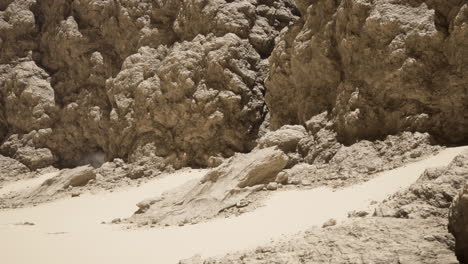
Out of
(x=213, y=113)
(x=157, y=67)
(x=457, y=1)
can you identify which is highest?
(x=457, y=1)

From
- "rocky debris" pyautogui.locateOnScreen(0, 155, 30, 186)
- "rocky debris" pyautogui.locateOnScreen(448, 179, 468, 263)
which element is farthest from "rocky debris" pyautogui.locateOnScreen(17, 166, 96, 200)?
"rocky debris" pyautogui.locateOnScreen(448, 179, 468, 263)

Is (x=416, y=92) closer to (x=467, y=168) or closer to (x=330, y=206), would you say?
(x=330, y=206)

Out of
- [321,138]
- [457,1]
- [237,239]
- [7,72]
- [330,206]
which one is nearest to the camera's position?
[237,239]

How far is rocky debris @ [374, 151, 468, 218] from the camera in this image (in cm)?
351

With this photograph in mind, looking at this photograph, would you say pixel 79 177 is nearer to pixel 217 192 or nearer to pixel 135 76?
pixel 135 76

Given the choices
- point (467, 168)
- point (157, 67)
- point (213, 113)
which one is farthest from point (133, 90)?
point (467, 168)

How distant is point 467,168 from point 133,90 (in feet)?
33.7

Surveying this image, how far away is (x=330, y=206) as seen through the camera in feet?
17.8

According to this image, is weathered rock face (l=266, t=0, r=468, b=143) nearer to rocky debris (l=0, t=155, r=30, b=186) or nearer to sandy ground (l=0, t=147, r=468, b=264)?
sandy ground (l=0, t=147, r=468, b=264)

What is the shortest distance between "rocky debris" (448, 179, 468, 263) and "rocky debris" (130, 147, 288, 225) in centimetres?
367

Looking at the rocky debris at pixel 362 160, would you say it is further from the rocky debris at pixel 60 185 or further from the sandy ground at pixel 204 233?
the rocky debris at pixel 60 185

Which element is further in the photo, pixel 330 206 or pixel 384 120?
pixel 384 120

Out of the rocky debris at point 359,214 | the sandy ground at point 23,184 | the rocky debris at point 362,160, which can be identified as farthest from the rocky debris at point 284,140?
the sandy ground at point 23,184

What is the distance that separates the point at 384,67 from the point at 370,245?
4543 mm
